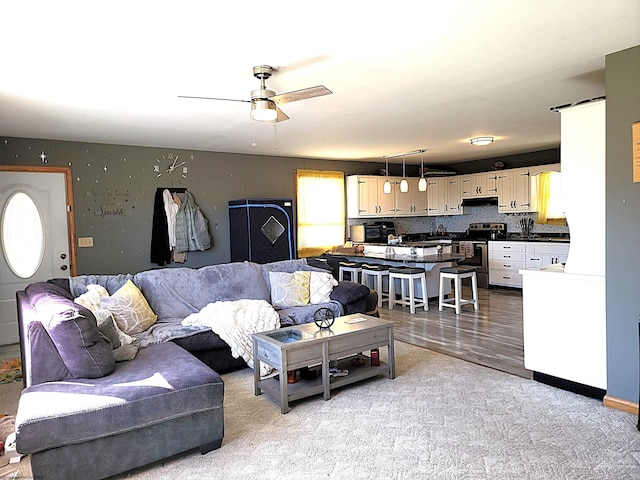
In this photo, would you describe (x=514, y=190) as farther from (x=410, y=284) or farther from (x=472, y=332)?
(x=472, y=332)

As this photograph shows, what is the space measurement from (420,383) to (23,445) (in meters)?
2.71

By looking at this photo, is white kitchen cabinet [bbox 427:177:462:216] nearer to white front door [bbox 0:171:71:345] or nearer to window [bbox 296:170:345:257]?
window [bbox 296:170:345:257]

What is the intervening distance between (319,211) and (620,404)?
18.5 ft

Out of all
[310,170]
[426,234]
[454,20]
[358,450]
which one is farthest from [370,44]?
[426,234]

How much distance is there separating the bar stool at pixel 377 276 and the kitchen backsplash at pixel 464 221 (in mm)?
1693

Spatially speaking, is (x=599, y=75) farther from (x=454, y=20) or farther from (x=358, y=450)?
(x=358, y=450)

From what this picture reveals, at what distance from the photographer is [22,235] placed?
545 centimetres

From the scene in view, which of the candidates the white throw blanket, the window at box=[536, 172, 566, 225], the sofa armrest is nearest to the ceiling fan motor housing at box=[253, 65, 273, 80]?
the white throw blanket

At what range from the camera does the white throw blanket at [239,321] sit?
3.92 m

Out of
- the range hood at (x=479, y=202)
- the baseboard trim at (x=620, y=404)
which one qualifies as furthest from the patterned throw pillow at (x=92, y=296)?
the range hood at (x=479, y=202)

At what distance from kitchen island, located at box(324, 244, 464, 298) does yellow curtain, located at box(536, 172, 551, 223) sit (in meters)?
2.08

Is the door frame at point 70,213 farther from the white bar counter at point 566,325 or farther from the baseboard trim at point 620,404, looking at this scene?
the baseboard trim at point 620,404

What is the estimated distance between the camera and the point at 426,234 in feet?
32.0

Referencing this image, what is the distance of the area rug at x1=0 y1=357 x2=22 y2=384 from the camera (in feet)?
13.5
